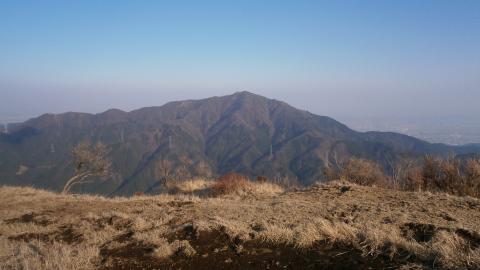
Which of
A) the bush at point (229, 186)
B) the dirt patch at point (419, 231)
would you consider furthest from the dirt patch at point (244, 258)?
the bush at point (229, 186)

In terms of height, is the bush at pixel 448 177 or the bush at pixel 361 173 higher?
the bush at pixel 448 177

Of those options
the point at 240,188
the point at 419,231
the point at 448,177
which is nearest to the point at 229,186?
the point at 240,188

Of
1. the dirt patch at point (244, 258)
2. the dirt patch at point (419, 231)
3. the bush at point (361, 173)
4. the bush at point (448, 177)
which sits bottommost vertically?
the bush at point (361, 173)

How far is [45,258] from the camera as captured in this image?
23.6 feet

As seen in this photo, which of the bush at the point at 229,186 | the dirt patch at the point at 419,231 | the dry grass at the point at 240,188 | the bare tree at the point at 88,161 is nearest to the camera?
the dirt patch at the point at 419,231

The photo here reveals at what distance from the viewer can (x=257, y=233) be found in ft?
26.5

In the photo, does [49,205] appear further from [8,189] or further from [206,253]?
[206,253]

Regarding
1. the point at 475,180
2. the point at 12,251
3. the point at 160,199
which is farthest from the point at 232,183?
the point at 12,251

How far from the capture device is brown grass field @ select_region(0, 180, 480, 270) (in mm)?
6598

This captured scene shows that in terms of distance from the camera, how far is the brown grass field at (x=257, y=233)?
21.6 feet

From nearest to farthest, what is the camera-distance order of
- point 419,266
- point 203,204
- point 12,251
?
point 419,266 < point 12,251 < point 203,204

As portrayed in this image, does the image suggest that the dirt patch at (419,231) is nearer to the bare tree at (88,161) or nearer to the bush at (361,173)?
the bush at (361,173)

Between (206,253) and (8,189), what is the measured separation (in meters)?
18.9

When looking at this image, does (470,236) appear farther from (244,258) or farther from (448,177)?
(448,177)
